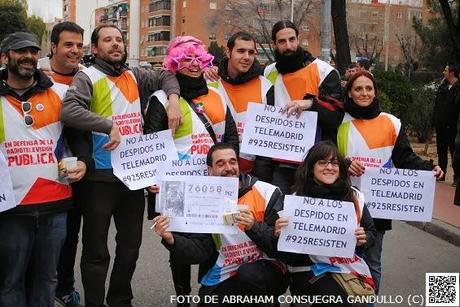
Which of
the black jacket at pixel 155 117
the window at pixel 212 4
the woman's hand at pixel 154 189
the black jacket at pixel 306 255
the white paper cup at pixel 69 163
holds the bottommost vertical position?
the black jacket at pixel 306 255

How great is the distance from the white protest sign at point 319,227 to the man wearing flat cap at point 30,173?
138 centimetres

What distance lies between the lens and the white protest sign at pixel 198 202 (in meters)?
3.83

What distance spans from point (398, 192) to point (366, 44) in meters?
49.2

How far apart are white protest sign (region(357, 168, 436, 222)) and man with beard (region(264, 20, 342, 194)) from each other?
1.44 ft

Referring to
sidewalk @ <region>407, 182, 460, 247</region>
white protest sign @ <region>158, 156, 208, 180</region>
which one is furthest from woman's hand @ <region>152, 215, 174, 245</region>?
sidewalk @ <region>407, 182, 460, 247</region>

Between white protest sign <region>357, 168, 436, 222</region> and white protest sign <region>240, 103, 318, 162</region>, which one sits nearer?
white protest sign <region>357, 168, 436, 222</region>

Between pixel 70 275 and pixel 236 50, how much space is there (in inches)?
84.1

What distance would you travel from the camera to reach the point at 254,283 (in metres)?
3.84

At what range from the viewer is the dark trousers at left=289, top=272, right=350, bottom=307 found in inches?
147

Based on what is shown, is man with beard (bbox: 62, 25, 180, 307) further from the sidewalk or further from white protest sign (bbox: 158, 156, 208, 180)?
the sidewalk

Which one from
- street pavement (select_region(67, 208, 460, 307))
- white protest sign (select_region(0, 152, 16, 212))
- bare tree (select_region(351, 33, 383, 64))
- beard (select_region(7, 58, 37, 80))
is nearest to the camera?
white protest sign (select_region(0, 152, 16, 212))

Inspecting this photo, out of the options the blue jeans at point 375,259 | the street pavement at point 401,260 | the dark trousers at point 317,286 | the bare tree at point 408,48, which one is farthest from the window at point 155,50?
the dark trousers at point 317,286

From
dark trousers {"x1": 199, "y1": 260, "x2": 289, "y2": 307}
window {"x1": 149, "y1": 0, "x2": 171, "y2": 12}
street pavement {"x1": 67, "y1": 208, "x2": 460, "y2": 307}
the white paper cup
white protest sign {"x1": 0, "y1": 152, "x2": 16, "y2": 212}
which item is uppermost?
window {"x1": 149, "y1": 0, "x2": 171, "y2": 12}

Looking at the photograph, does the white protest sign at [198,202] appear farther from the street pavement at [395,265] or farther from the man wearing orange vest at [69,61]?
the street pavement at [395,265]
